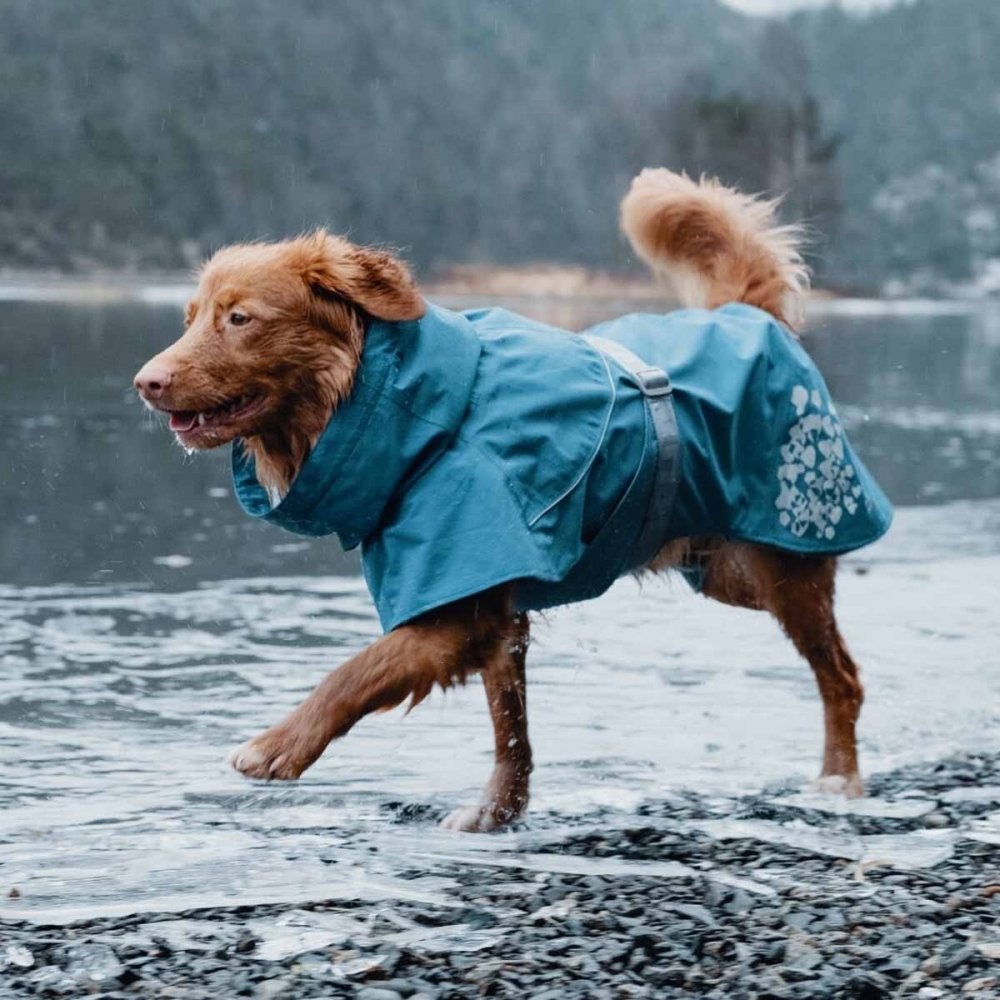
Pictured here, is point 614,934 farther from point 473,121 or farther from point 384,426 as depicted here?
point 473,121

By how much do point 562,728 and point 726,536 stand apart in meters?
1.23

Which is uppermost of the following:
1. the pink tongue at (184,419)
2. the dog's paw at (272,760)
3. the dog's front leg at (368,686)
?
the pink tongue at (184,419)

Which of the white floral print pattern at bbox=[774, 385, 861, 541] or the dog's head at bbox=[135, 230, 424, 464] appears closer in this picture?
the dog's head at bbox=[135, 230, 424, 464]

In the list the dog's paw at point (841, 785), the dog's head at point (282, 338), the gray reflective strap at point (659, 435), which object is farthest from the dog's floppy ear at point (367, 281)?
the dog's paw at point (841, 785)

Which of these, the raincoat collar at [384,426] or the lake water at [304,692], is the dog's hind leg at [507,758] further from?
the raincoat collar at [384,426]

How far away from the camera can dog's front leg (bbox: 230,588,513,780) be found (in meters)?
3.80

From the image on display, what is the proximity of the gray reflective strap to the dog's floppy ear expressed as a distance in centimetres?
74

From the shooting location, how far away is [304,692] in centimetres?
602

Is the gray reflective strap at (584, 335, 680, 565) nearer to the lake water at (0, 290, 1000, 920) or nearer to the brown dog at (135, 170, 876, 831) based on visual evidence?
the brown dog at (135, 170, 876, 831)

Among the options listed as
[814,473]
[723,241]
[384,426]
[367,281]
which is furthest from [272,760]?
[723,241]

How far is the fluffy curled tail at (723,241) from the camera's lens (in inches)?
213

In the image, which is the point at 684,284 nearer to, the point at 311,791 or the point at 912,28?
the point at 311,791

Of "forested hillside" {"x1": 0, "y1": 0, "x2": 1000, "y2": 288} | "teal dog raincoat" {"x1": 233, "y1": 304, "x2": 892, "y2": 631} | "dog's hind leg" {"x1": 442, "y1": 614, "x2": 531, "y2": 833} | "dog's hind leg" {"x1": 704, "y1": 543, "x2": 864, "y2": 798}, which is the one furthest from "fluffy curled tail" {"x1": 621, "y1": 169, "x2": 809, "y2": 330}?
"forested hillside" {"x1": 0, "y1": 0, "x2": 1000, "y2": 288}

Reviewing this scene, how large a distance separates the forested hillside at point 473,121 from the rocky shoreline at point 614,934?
73.2ft
